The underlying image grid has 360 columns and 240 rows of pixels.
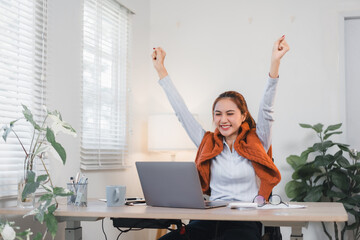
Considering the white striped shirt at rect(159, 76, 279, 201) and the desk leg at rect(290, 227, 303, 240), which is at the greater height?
the white striped shirt at rect(159, 76, 279, 201)

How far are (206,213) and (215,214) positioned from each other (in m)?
0.04

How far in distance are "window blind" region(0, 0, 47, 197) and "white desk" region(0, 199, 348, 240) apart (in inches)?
16.0

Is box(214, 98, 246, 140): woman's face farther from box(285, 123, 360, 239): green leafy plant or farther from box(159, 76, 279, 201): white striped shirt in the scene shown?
box(285, 123, 360, 239): green leafy plant

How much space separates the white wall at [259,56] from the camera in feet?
12.5

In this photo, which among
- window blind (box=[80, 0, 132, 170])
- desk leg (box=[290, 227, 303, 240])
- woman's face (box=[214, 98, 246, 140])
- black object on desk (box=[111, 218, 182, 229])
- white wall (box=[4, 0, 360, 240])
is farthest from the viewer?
white wall (box=[4, 0, 360, 240])

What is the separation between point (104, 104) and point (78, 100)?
0.40 metres

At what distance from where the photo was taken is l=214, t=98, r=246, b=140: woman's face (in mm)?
2457

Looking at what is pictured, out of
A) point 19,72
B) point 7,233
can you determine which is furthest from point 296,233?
point 19,72

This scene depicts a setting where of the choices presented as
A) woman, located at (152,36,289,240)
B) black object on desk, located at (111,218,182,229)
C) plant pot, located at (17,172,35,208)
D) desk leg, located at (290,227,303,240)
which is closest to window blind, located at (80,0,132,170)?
woman, located at (152,36,289,240)

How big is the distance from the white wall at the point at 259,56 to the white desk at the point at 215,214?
2036mm

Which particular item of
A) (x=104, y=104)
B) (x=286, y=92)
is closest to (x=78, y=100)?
(x=104, y=104)

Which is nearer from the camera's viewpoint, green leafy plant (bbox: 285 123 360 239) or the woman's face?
the woman's face

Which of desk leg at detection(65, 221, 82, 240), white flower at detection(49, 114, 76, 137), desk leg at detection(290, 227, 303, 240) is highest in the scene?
white flower at detection(49, 114, 76, 137)

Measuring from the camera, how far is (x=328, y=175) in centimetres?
349
